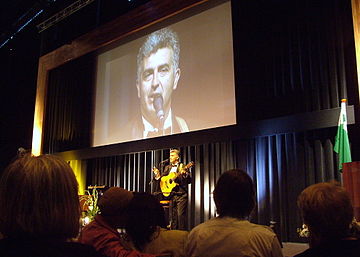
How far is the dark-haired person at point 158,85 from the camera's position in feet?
21.9

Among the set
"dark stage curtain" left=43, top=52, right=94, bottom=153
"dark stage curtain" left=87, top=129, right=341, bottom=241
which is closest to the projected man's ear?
"dark stage curtain" left=87, top=129, right=341, bottom=241

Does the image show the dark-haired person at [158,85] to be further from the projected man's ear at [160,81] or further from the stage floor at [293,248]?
the stage floor at [293,248]

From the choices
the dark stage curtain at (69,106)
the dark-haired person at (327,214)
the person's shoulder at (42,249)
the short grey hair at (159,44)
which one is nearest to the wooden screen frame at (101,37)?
the dark stage curtain at (69,106)

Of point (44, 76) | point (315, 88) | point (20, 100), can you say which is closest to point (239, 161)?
point (315, 88)

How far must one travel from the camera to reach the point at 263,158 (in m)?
5.62

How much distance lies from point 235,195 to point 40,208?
2.98ft

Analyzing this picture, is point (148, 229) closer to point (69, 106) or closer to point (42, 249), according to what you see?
point (42, 249)

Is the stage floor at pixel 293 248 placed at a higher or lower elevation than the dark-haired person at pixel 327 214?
lower

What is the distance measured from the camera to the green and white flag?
3914mm

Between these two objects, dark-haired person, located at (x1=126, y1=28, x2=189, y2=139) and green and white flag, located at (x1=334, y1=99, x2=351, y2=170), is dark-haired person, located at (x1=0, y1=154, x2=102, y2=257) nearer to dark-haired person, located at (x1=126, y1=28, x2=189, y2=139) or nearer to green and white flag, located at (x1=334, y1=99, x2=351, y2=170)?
green and white flag, located at (x1=334, y1=99, x2=351, y2=170)

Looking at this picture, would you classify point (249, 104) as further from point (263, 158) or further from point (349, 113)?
point (349, 113)

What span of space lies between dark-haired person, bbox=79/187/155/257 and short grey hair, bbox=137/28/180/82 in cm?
531

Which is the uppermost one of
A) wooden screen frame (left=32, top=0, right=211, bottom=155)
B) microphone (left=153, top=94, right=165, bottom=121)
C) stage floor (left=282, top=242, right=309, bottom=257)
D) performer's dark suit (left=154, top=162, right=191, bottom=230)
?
wooden screen frame (left=32, top=0, right=211, bottom=155)

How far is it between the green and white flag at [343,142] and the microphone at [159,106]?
338 centimetres
